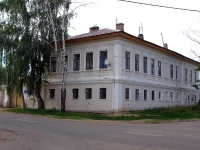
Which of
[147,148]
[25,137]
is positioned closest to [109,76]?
[25,137]

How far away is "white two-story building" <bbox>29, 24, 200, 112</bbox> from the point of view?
28.0m

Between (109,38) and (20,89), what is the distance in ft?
35.0

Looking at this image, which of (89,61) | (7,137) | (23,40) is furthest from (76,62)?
(7,137)

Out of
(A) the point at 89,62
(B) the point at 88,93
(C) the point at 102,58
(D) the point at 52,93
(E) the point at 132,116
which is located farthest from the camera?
(D) the point at 52,93

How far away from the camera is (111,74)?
27938mm

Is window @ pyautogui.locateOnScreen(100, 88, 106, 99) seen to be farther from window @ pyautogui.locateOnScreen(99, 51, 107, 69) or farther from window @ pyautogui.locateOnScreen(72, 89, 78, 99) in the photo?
window @ pyautogui.locateOnScreen(72, 89, 78, 99)

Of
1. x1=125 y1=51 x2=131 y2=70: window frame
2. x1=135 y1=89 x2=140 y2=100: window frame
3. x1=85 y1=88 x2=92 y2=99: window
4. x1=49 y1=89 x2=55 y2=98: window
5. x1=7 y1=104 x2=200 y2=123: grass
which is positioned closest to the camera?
x1=7 y1=104 x2=200 y2=123: grass

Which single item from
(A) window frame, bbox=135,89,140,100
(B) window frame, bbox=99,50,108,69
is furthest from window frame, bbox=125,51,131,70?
(A) window frame, bbox=135,89,140,100

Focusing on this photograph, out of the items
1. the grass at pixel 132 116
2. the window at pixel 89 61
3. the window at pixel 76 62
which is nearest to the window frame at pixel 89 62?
the window at pixel 89 61

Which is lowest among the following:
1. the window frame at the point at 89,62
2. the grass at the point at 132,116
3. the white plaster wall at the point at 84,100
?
the grass at the point at 132,116

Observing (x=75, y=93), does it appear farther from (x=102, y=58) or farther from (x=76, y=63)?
(x=102, y=58)

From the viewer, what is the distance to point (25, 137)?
11.3 m

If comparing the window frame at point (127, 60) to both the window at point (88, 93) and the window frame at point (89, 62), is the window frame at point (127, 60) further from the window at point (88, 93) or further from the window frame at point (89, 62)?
the window at point (88, 93)

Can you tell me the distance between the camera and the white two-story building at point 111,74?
28000 millimetres
